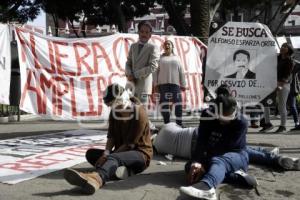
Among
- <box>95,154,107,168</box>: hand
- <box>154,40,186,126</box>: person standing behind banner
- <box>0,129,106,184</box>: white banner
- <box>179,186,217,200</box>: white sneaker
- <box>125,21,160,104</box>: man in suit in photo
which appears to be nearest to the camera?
<box>179,186,217,200</box>: white sneaker

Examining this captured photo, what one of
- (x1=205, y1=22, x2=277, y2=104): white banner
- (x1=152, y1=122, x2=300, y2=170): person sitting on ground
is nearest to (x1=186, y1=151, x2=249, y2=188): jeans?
(x1=152, y1=122, x2=300, y2=170): person sitting on ground

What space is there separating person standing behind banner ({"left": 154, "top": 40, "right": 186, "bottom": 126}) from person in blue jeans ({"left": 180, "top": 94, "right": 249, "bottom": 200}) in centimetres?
299

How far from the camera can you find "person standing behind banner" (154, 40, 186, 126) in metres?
8.46

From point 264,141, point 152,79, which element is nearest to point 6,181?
point 152,79

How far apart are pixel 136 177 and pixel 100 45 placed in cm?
550

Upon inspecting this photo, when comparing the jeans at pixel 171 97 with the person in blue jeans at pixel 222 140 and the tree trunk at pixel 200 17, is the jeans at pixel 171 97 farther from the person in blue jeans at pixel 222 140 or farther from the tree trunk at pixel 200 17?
the tree trunk at pixel 200 17

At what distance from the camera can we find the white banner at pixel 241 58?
8852 mm

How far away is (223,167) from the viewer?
16.3ft

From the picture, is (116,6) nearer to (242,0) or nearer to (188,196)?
(242,0)

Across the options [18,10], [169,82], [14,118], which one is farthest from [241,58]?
[18,10]

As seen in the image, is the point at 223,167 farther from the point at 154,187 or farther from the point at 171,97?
the point at 171,97

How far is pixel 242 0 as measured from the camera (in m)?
29.1

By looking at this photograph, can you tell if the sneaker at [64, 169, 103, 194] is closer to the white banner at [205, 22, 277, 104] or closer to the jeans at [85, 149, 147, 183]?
the jeans at [85, 149, 147, 183]

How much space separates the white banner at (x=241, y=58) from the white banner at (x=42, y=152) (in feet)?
7.48
